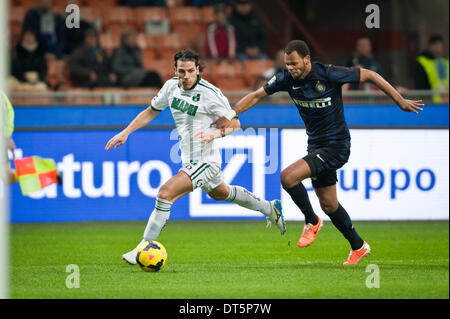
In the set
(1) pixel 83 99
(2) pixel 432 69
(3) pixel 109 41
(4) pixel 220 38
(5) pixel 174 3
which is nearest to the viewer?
(1) pixel 83 99

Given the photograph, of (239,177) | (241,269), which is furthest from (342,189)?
(241,269)

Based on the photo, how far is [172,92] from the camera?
788cm

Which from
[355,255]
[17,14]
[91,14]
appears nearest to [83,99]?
[91,14]

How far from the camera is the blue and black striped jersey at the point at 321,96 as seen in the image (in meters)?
7.71

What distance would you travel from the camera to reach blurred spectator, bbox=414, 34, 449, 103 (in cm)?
1276

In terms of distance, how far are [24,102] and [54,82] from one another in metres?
2.64

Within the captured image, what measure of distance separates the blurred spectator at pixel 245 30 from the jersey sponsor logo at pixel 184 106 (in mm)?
6693

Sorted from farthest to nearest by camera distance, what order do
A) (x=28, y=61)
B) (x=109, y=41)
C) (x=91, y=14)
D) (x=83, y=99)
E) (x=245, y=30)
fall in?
(x=91, y=14) < (x=109, y=41) < (x=245, y=30) < (x=28, y=61) < (x=83, y=99)

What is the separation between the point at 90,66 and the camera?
1282 cm

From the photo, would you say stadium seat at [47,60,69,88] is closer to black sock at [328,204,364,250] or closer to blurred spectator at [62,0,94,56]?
blurred spectator at [62,0,94,56]

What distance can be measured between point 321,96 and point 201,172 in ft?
4.26

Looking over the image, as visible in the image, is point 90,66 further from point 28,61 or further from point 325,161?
point 325,161

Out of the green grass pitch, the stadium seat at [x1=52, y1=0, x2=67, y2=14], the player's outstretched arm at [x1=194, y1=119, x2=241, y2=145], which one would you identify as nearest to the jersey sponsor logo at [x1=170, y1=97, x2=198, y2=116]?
the player's outstretched arm at [x1=194, y1=119, x2=241, y2=145]

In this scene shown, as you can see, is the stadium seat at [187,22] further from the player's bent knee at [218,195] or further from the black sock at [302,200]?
the black sock at [302,200]
